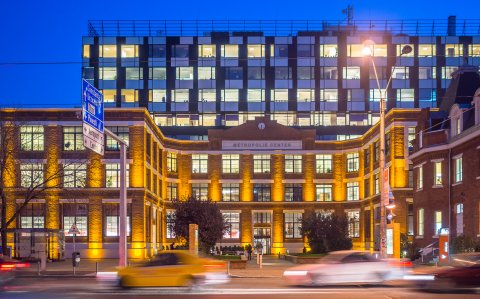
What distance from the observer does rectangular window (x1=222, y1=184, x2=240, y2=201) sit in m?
90.8

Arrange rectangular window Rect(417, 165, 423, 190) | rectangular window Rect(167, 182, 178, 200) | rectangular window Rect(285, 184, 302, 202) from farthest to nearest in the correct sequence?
rectangular window Rect(285, 184, 302, 202) → rectangular window Rect(167, 182, 178, 200) → rectangular window Rect(417, 165, 423, 190)

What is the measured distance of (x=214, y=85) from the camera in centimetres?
10594

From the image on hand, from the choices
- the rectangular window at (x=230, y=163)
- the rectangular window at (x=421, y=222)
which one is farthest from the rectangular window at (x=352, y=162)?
the rectangular window at (x=421, y=222)

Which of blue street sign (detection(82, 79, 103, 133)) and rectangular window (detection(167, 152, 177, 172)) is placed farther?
rectangular window (detection(167, 152, 177, 172))

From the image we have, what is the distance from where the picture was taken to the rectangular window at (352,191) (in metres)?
89.6

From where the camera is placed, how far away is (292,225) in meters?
90.6

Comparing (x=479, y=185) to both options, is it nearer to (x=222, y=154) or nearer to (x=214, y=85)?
(x=222, y=154)

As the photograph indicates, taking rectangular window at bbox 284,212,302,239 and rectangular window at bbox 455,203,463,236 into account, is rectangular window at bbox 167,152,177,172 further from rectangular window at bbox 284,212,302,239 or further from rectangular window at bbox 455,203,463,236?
rectangular window at bbox 455,203,463,236

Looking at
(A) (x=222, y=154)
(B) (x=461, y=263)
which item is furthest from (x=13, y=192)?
(B) (x=461, y=263)

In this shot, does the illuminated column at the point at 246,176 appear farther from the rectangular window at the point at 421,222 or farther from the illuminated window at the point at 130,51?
the rectangular window at the point at 421,222

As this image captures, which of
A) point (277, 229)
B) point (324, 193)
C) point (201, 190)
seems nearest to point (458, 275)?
point (277, 229)

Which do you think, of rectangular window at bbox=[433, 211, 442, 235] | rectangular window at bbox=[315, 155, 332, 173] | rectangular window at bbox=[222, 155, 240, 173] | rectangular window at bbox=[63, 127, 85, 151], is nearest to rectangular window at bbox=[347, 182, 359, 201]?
→ rectangular window at bbox=[315, 155, 332, 173]

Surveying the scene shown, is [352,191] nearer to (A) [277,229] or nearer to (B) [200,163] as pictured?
(A) [277,229]

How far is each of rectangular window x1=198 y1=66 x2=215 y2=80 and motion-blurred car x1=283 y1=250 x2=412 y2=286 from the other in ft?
258
